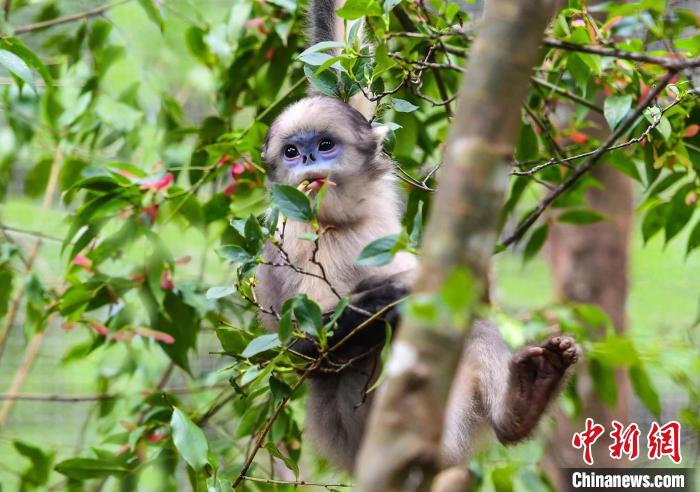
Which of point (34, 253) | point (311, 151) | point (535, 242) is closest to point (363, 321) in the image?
point (311, 151)

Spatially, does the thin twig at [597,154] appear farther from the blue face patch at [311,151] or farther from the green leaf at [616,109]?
the blue face patch at [311,151]

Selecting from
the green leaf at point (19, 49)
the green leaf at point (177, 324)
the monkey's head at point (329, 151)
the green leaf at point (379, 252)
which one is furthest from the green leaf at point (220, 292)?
the green leaf at point (177, 324)

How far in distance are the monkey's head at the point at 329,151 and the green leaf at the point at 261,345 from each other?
988 mm

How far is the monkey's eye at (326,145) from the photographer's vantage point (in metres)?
3.17

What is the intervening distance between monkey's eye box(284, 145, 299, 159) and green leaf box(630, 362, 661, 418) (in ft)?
4.85

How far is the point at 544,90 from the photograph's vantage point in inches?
145

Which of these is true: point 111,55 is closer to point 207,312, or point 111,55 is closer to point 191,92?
point 207,312

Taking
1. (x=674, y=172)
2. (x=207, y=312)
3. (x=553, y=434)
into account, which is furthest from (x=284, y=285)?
(x=553, y=434)

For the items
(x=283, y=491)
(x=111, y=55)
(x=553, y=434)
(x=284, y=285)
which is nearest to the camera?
(x=283, y=491)

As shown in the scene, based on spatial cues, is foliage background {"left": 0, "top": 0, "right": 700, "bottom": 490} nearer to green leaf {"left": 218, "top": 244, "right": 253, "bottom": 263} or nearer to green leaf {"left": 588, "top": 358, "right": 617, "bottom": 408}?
green leaf {"left": 588, "top": 358, "right": 617, "bottom": 408}

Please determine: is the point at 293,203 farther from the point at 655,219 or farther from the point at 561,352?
the point at 655,219

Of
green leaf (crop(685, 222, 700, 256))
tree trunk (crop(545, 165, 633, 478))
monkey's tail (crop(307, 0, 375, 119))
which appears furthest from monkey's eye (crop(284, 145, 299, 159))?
tree trunk (crop(545, 165, 633, 478))

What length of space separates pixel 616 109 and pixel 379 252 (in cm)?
117

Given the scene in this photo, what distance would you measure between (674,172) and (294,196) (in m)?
1.80
